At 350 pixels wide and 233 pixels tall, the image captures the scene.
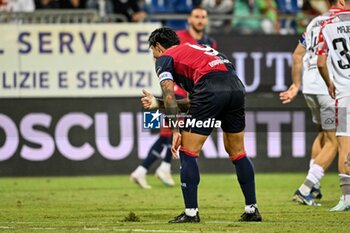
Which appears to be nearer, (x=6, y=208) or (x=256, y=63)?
(x=6, y=208)

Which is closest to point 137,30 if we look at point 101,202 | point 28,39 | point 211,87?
point 28,39

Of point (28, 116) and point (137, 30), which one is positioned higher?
point (137, 30)

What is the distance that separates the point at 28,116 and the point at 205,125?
8.42 meters

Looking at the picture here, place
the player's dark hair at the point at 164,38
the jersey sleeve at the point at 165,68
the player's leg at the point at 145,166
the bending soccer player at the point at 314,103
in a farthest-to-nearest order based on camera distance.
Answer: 1. the player's leg at the point at 145,166
2. the bending soccer player at the point at 314,103
3. the player's dark hair at the point at 164,38
4. the jersey sleeve at the point at 165,68

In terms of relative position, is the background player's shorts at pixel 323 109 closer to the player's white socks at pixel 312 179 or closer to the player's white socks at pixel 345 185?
the player's white socks at pixel 312 179

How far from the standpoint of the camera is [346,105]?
11.8m

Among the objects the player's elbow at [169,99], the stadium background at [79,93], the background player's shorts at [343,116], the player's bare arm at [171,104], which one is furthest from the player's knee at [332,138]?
the stadium background at [79,93]

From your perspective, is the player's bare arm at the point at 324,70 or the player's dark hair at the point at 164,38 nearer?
the player's dark hair at the point at 164,38

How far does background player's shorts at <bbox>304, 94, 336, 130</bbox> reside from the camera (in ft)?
42.5

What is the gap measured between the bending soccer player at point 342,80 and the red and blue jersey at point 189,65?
1.90m

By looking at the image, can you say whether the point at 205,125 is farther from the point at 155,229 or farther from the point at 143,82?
the point at 143,82

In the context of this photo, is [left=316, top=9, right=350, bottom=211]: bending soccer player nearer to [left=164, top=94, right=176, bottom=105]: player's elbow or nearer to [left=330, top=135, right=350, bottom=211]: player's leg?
[left=330, top=135, right=350, bottom=211]: player's leg

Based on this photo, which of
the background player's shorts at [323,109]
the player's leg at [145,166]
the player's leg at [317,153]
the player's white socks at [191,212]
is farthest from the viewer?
the player's leg at [145,166]

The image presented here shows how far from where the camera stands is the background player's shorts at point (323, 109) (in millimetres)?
12965
